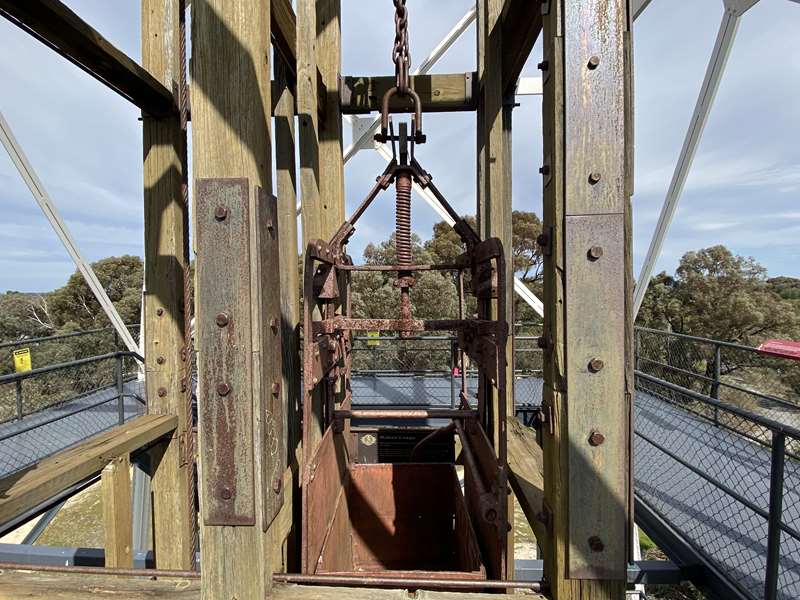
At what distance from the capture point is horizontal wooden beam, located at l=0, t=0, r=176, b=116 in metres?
1.30

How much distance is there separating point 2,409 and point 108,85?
14.2 metres

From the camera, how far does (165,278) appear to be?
6.61ft

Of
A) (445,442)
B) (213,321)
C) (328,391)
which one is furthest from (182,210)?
(445,442)

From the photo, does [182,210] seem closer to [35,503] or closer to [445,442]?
[35,503]

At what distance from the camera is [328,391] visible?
2209 mm

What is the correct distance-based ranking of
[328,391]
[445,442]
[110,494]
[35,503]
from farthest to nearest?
[445,442] < [328,391] < [110,494] < [35,503]

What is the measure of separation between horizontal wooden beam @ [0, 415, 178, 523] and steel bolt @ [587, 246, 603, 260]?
1.91 m

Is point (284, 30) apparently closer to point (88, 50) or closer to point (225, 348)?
point (88, 50)

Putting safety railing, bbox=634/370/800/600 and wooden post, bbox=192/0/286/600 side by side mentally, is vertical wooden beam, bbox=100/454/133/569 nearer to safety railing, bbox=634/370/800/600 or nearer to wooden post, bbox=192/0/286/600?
wooden post, bbox=192/0/286/600

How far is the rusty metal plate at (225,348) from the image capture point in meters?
0.81

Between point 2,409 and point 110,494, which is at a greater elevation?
point 110,494

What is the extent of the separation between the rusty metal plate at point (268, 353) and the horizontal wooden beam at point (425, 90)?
1.76 metres

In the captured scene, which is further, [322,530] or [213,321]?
[322,530]

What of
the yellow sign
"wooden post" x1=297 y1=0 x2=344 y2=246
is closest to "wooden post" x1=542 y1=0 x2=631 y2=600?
"wooden post" x1=297 y1=0 x2=344 y2=246
